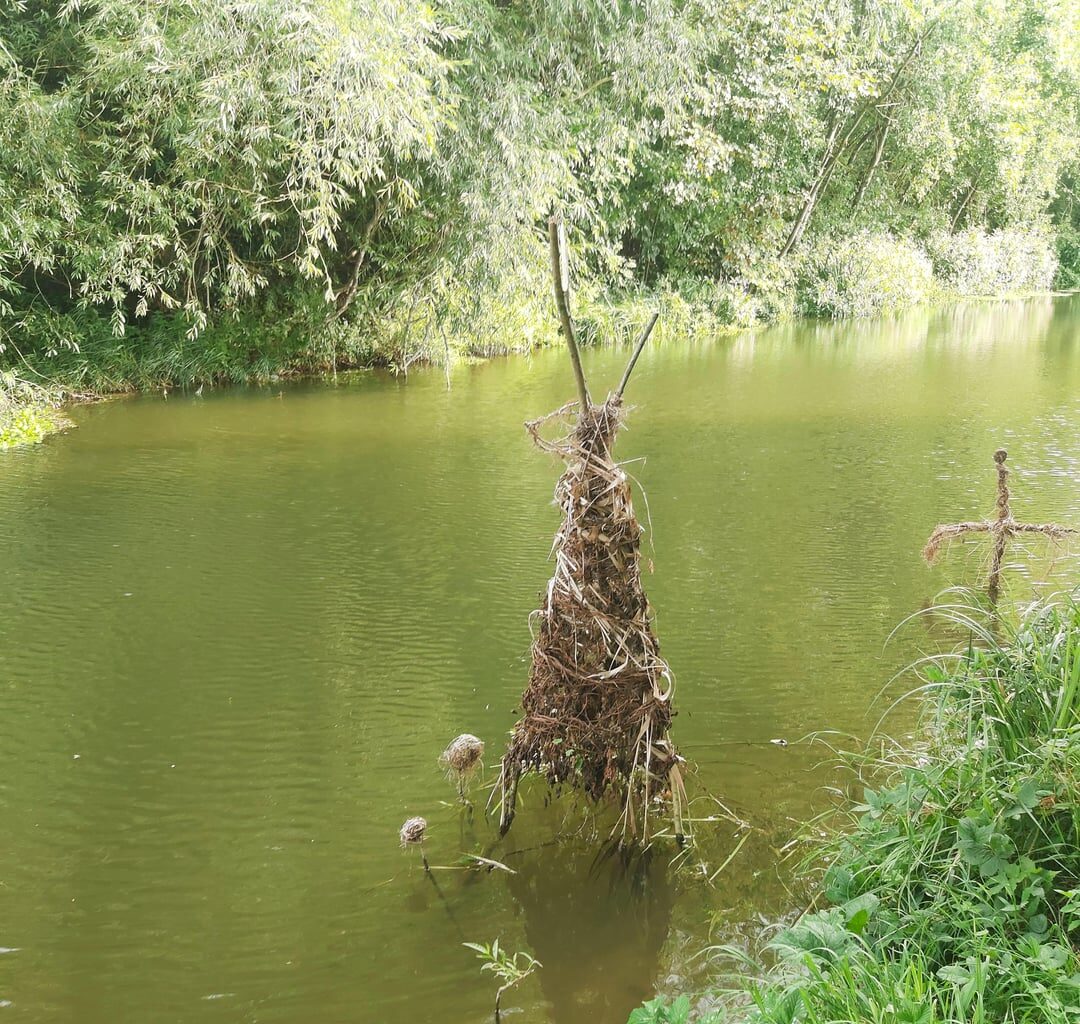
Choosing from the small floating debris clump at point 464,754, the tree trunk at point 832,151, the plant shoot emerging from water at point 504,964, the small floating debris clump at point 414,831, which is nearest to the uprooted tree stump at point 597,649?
the small floating debris clump at point 464,754

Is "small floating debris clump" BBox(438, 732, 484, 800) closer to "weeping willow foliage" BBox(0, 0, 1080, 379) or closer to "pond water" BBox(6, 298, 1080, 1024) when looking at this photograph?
"pond water" BBox(6, 298, 1080, 1024)

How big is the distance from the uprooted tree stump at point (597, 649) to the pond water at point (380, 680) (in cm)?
22

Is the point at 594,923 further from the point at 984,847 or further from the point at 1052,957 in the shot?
the point at 1052,957

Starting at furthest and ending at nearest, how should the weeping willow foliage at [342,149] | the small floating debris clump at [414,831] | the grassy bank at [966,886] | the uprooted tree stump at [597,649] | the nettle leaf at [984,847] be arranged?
the weeping willow foliage at [342,149], the small floating debris clump at [414,831], the uprooted tree stump at [597,649], the nettle leaf at [984,847], the grassy bank at [966,886]

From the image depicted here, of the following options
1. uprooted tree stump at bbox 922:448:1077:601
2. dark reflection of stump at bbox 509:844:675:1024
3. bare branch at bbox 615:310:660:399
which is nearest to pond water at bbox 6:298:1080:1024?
dark reflection of stump at bbox 509:844:675:1024

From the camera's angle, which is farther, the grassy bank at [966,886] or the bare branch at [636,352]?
the bare branch at [636,352]

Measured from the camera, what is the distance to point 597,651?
3527 mm

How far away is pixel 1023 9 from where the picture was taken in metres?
37.5

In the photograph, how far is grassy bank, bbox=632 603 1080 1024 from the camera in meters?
2.29

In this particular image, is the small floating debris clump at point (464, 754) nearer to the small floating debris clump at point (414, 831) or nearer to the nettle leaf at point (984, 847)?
the small floating debris clump at point (414, 831)

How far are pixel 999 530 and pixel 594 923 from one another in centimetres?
352

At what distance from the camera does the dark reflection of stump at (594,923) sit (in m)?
2.98

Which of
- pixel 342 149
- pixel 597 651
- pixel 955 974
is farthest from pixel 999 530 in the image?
pixel 342 149

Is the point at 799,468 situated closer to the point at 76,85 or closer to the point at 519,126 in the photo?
the point at 519,126
